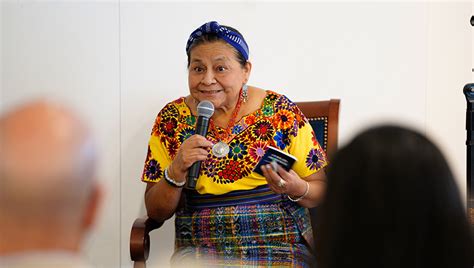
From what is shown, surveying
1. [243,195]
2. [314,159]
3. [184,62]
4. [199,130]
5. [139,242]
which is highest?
[184,62]

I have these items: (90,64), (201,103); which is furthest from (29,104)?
(90,64)

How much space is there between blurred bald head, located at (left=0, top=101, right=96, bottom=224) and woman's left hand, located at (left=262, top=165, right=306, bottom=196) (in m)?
1.46

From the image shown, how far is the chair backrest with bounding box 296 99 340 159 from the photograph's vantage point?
2.71 meters

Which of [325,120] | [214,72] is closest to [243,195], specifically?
[214,72]

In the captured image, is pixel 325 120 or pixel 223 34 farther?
pixel 325 120

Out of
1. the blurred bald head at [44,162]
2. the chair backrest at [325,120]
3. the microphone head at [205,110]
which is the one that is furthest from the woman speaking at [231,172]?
the blurred bald head at [44,162]

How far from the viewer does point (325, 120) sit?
2732 millimetres

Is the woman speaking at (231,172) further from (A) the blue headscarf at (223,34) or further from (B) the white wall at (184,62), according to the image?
(B) the white wall at (184,62)

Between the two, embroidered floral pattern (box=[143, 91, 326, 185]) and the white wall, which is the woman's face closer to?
embroidered floral pattern (box=[143, 91, 326, 185])

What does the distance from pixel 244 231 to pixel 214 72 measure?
23.8 inches

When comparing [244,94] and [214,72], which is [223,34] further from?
[244,94]

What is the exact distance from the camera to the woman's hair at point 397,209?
0.81 metres

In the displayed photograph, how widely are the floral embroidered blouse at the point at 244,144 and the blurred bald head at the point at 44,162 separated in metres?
1.72

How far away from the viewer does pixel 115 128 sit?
3090 mm
